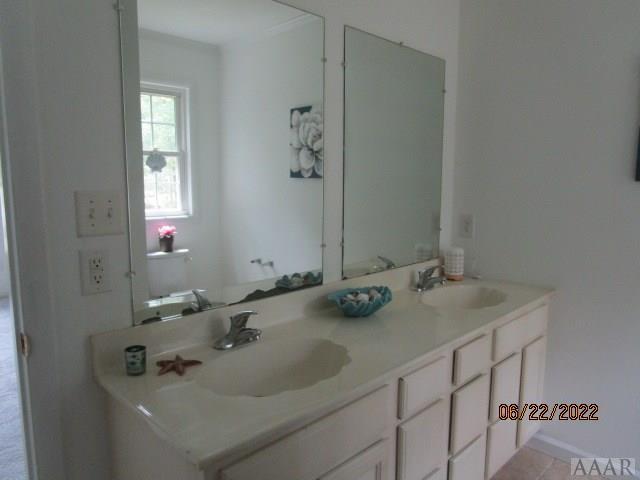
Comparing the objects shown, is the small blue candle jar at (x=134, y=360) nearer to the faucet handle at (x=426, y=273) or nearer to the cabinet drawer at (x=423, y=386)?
the cabinet drawer at (x=423, y=386)

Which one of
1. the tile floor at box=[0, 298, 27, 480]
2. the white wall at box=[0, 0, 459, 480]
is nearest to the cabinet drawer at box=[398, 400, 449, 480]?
the white wall at box=[0, 0, 459, 480]

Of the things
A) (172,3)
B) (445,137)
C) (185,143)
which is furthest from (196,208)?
(445,137)

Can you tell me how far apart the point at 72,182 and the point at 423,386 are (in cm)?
118

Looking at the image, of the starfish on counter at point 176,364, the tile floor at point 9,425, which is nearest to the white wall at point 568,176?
→ the starfish on counter at point 176,364

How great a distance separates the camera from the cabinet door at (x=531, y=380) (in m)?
2.07

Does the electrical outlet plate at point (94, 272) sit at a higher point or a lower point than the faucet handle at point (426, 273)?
higher

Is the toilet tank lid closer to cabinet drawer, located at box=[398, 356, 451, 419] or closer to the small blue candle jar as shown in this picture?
the small blue candle jar

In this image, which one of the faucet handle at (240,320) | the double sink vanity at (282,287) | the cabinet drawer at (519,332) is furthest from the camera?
the cabinet drawer at (519,332)

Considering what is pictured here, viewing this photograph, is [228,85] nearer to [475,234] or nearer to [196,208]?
[196,208]

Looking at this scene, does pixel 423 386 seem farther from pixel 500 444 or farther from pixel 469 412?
pixel 500 444

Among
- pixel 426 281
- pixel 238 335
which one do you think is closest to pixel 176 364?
pixel 238 335

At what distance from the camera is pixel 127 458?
1.21 meters

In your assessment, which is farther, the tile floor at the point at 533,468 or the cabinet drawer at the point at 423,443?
the tile floor at the point at 533,468

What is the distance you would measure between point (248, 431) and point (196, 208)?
760 mm
